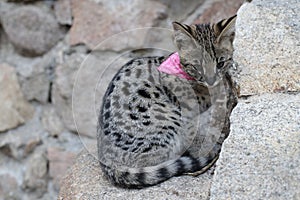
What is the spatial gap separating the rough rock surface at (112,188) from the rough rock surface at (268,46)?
0.24 m

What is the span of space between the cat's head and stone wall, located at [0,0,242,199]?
49 cm

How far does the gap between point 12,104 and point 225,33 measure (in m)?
1.16

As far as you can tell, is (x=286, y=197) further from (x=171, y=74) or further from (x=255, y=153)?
(x=171, y=74)

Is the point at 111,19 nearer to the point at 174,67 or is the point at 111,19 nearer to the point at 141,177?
the point at 174,67

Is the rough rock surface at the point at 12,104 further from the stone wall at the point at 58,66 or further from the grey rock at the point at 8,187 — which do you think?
the grey rock at the point at 8,187

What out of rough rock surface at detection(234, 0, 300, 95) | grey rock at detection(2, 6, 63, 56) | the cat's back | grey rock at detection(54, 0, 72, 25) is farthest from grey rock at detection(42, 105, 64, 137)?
rough rock surface at detection(234, 0, 300, 95)

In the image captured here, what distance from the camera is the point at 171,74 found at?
166 cm

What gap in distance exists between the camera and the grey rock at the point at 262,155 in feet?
3.42

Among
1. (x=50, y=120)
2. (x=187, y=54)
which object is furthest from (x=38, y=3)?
(x=187, y=54)

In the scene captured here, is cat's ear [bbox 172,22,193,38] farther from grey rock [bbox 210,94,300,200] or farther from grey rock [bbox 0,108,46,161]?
grey rock [bbox 0,108,46,161]

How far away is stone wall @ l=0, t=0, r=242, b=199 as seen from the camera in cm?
Answer: 209

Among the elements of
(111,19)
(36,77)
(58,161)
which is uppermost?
(111,19)

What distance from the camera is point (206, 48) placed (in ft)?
5.11

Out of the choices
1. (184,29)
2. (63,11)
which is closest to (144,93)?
(184,29)
